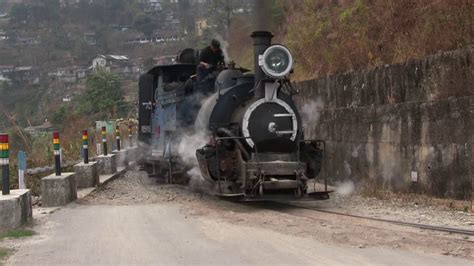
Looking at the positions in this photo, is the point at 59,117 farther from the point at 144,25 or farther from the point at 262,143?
the point at 144,25

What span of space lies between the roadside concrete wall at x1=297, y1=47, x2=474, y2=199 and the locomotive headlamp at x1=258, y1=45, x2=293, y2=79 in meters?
2.49

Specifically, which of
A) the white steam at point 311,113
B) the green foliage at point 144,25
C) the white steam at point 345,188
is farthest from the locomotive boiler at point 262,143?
the green foliage at point 144,25

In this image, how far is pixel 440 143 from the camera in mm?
9250

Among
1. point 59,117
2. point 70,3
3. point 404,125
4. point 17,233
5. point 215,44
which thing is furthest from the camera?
point 70,3

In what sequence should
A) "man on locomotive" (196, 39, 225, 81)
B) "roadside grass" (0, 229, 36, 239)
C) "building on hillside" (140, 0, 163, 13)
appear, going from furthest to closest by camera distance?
"building on hillside" (140, 0, 163, 13) < "man on locomotive" (196, 39, 225, 81) < "roadside grass" (0, 229, 36, 239)

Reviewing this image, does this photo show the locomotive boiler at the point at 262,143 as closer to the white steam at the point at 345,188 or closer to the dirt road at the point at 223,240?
the dirt road at the point at 223,240

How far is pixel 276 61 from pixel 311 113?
4.77m

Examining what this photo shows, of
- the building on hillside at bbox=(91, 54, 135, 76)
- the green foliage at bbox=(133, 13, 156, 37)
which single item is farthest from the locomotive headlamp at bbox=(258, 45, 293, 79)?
the green foliage at bbox=(133, 13, 156, 37)

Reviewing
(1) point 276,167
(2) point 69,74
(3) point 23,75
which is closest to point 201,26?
(2) point 69,74

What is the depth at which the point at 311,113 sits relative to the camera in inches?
551

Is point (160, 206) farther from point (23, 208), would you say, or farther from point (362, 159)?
point (362, 159)

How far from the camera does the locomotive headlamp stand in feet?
30.6

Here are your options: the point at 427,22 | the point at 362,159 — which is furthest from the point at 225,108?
the point at 427,22

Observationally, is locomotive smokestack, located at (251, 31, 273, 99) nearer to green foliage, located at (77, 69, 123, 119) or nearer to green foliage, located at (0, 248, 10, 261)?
green foliage, located at (0, 248, 10, 261)
